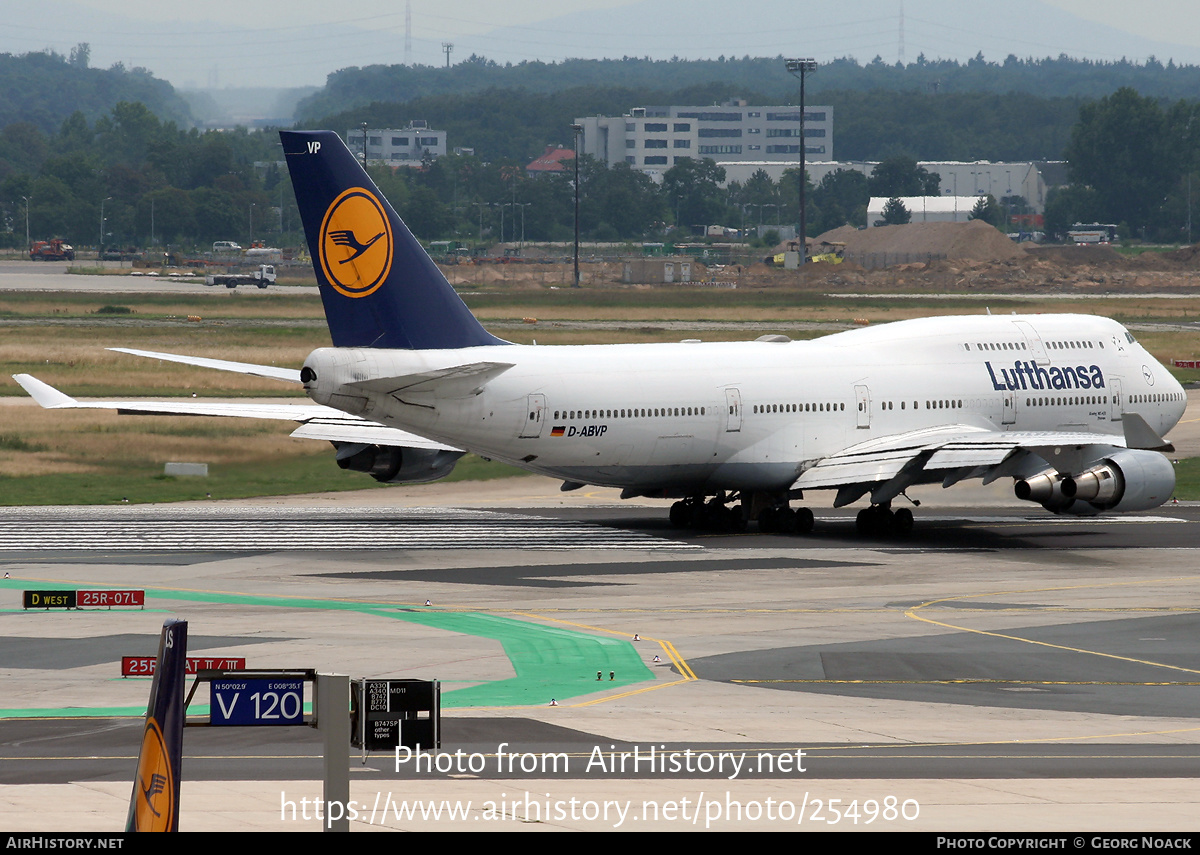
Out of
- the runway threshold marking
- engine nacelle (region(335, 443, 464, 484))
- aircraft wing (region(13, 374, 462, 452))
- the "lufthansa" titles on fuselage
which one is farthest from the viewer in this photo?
the "lufthansa" titles on fuselage

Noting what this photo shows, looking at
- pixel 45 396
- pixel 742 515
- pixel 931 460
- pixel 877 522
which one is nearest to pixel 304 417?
pixel 45 396

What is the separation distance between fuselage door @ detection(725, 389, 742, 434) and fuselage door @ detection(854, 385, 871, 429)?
13.8 ft

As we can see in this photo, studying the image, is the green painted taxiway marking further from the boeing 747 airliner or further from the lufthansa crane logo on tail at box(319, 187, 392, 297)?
the lufthansa crane logo on tail at box(319, 187, 392, 297)

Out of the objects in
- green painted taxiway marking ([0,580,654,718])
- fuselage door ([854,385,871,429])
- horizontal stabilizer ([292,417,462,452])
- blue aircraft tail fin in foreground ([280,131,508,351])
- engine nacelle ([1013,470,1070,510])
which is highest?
blue aircraft tail fin in foreground ([280,131,508,351])

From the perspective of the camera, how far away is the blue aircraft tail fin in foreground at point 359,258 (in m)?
41.8

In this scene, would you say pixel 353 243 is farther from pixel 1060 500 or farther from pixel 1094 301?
pixel 1094 301

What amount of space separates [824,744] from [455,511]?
3277cm

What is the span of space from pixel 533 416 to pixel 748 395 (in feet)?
23.9

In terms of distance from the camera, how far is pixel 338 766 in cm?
1332

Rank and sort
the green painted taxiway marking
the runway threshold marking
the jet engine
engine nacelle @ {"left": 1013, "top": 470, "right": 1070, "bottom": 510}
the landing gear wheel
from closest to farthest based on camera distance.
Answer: the green painted taxiway marking → the runway threshold marking → the jet engine → engine nacelle @ {"left": 1013, "top": 470, "right": 1070, "bottom": 510} → the landing gear wheel

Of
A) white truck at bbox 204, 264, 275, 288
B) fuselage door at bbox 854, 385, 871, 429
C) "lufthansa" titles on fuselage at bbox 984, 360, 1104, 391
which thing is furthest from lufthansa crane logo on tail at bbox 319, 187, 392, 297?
white truck at bbox 204, 264, 275, 288

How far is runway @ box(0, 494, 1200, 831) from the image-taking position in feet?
66.9

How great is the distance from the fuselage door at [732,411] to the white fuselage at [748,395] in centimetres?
4

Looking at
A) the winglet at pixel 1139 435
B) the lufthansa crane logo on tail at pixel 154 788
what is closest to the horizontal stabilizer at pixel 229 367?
the winglet at pixel 1139 435
